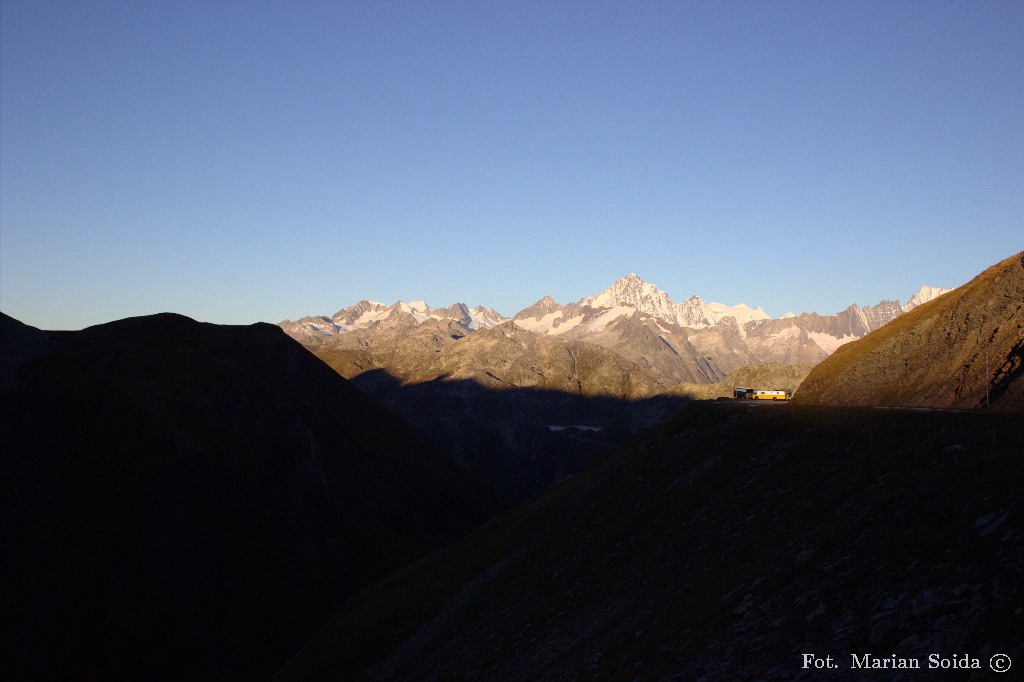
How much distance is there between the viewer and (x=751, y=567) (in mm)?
28703

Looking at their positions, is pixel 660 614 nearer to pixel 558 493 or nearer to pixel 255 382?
pixel 558 493

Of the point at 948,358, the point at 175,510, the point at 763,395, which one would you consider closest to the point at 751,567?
the point at 948,358

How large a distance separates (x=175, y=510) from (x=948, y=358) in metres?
95.9

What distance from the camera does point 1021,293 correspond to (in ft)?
232

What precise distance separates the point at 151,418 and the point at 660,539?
94.6 m

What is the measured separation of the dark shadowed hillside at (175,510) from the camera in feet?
290

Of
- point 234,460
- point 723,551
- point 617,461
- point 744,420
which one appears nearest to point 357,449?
point 234,460

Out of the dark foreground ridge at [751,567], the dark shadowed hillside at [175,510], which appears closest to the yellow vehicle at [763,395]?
the dark foreground ridge at [751,567]

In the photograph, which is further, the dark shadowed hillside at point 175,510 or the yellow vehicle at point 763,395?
the dark shadowed hillside at point 175,510
